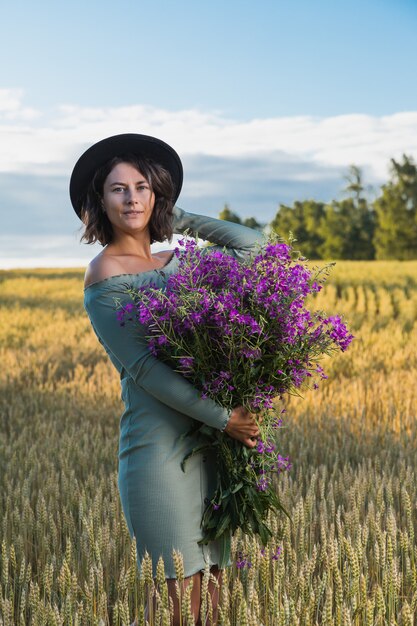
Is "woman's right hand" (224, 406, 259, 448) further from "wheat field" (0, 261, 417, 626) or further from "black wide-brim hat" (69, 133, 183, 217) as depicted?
"black wide-brim hat" (69, 133, 183, 217)

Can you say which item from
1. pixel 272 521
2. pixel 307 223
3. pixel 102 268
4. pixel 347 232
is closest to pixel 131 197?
pixel 102 268

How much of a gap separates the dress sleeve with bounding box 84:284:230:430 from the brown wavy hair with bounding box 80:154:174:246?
0.30 m

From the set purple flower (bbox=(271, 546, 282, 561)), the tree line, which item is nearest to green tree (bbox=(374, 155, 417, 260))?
the tree line

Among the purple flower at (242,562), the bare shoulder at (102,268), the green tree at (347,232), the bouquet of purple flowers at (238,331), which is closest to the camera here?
the bouquet of purple flowers at (238,331)

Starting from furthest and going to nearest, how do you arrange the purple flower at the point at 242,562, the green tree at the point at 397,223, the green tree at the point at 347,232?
the green tree at the point at 347,232
the green tree at the point at 397,223
the purple flower at the point at 242,562

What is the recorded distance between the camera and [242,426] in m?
2.58

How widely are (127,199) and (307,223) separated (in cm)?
5873

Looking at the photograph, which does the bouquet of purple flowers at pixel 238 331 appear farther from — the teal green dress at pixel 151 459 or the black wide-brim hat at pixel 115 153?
the black wide-brim hat at pixel 115 153

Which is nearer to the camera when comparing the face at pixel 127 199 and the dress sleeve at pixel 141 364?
the dress sleeve at pixel 141 364

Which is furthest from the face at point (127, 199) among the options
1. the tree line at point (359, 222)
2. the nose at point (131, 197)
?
the tree line at point (359, 222)

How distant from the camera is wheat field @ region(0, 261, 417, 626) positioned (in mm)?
2688

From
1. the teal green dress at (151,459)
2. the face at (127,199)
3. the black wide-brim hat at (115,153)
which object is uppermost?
the black wide-brim hat at (115,153)

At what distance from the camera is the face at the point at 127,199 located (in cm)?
286

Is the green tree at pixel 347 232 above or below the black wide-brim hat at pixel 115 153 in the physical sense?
above
